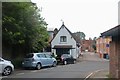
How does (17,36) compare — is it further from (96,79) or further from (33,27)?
(96,79)

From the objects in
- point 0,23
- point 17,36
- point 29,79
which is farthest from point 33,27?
point 29,79

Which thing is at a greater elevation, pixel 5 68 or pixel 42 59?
pixel 42 59

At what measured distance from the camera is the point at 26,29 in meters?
29.7

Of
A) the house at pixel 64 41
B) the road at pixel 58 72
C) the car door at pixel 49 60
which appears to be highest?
the house at pixel 64 41

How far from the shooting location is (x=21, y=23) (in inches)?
1124

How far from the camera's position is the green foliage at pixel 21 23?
1070 inches

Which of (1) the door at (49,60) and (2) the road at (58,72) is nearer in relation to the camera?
(2) the road at (58,72)

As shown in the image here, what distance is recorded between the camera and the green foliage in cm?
2719

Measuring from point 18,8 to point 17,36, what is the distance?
247cm

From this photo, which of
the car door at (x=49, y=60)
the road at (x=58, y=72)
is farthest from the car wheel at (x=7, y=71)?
the car door at (x=49, y=60)

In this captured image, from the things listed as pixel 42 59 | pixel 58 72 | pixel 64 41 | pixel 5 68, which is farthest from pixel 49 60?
pixel 64 41

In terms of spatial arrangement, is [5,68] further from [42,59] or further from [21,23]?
[42,59]

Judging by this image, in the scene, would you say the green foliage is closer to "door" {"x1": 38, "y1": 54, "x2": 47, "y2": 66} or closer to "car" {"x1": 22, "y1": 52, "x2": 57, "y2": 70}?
"car" {"x1": 22, "y1": 52, "x2": 57, "y2": 70}

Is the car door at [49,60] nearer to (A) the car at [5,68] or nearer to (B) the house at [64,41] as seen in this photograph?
(A) the car at [5,68]
